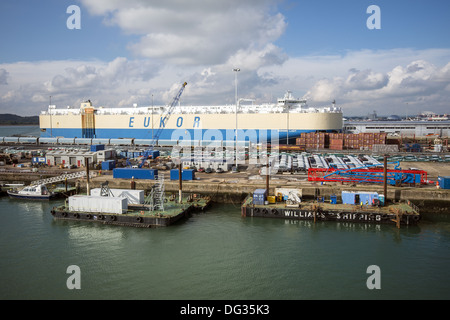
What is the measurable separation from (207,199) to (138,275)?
12.7 m

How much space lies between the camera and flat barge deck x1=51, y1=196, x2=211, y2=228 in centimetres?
2170

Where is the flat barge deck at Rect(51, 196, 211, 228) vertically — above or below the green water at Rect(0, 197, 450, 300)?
above

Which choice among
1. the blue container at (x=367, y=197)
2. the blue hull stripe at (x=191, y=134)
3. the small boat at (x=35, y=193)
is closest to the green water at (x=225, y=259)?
the blue container at (x=367, y=197)

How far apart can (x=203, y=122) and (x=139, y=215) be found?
4322 centimetres

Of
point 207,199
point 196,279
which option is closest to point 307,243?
point 196,279

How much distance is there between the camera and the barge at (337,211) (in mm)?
21391

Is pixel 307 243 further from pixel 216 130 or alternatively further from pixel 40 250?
pixel 216 130

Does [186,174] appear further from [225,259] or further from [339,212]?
[225,259]

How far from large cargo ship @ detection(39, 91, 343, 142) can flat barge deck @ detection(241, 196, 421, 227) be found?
31913mm

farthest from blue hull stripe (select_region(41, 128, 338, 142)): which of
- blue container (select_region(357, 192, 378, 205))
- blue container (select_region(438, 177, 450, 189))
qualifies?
blue container (select_region(357, 192, 378, 205))

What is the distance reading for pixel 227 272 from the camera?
15.2m

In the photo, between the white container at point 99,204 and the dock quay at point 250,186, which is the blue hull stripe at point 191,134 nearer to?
the dock quay at point 250,186

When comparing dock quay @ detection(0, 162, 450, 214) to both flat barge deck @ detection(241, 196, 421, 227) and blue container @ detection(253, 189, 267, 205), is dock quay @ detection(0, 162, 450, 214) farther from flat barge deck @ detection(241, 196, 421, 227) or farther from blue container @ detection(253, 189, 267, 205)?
blue container @ detection(253, 189, 267, 205)
